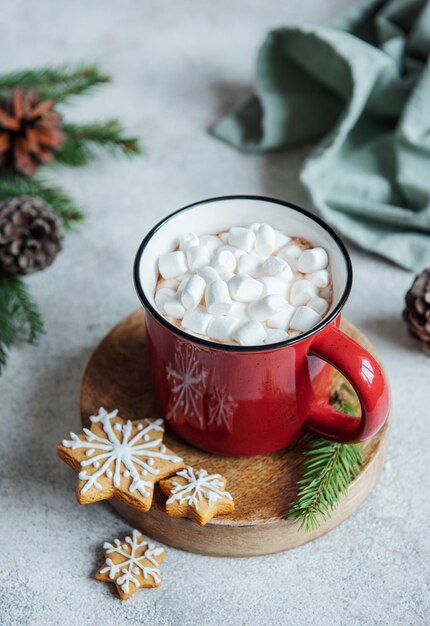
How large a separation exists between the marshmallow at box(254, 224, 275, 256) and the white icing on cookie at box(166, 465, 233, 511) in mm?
254

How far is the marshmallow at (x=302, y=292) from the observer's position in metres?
0.83

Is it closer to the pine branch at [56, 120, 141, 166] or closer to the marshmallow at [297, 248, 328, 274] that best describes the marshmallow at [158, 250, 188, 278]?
the marshmallow at [297, 248, 328, 274]

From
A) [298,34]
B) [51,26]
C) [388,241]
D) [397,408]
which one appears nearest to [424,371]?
[397,408]

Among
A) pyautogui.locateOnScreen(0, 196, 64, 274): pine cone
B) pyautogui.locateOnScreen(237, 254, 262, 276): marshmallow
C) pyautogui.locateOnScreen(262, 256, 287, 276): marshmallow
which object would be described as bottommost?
pyautogui.locateOnScreen(0, 196, 64, 274): pine cone

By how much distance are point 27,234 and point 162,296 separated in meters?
0.39

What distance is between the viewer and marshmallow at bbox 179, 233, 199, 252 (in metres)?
0.89

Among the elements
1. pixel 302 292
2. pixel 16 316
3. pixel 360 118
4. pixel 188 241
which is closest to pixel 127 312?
pixel 16 316

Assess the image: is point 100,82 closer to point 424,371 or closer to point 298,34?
point 298,34

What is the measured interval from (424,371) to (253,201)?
0.36m

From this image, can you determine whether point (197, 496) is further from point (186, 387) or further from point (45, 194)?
point (45, 194)

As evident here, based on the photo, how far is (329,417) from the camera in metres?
0.86

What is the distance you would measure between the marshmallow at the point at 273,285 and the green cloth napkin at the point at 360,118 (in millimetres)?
445

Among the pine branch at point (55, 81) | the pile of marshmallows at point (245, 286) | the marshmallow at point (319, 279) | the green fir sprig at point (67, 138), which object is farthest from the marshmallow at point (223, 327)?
the pine branch at point (55, 81)

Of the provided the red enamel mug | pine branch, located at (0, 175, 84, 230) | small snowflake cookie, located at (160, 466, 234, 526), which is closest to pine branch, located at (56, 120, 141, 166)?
pine branch, located at (0, 175, 84, 230)
